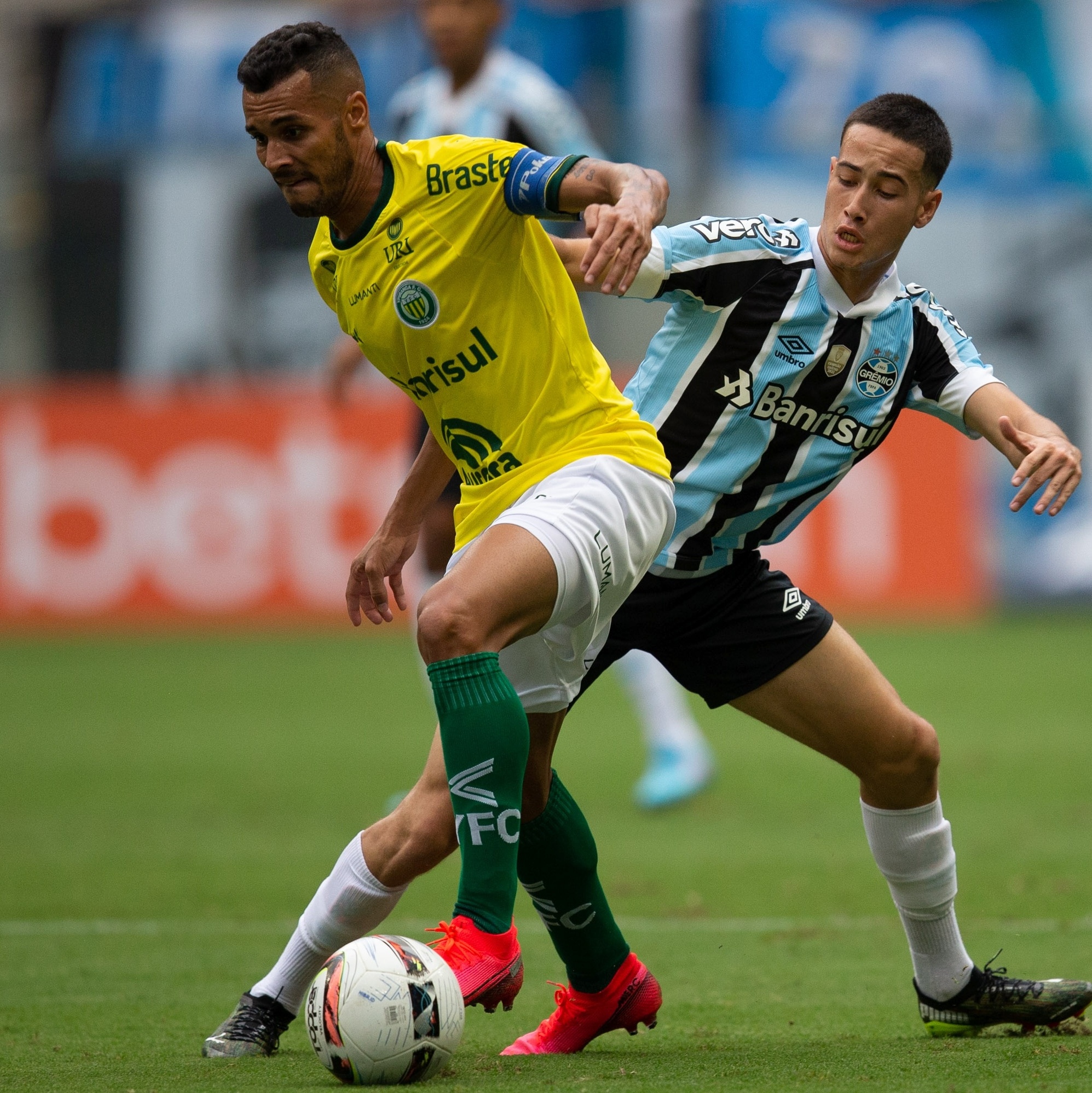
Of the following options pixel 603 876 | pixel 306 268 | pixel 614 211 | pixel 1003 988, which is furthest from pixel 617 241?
pixel 306 268

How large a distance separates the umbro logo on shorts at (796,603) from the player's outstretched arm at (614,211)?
3.36ft

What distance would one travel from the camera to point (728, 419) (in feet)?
13.5

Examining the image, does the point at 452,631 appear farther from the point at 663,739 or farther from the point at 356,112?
the point at 663,739

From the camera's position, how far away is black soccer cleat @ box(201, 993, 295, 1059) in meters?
3.84

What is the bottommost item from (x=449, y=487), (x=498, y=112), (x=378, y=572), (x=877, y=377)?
(x=378, y=572)

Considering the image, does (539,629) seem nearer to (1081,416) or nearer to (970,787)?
(970,787)

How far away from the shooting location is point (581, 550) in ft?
11.5

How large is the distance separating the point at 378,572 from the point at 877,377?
127cm

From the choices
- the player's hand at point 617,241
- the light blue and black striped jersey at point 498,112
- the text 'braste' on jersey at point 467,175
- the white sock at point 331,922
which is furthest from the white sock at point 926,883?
the light blue and black striped jersey at point 498,112

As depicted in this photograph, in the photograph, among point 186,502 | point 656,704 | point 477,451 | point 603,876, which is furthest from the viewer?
point 186,502

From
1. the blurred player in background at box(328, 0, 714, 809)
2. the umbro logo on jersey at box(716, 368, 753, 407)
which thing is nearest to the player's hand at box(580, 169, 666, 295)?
the umbro logo on jersey at box(716, 368, 753, 407)

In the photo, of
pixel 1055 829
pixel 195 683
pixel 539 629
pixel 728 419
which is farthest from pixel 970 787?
pixel 195 683

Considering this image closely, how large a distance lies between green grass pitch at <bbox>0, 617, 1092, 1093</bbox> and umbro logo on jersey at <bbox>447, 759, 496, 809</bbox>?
1.84 feet

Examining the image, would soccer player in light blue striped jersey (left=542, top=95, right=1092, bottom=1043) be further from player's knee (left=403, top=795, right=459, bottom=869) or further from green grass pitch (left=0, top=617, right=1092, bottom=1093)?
player's knee (left=403, top=795, right=459, bottom=869)
